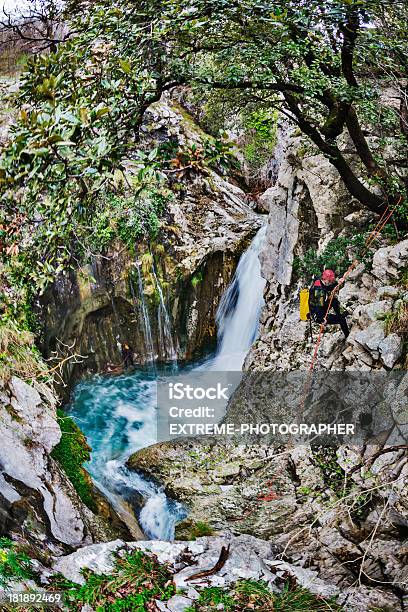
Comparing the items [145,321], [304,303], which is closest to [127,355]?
[145,321]

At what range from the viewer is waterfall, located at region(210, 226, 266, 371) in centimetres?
861

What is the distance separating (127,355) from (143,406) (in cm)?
138

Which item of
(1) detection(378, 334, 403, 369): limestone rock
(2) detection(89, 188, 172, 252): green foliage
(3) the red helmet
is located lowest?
(1) detection(378, 334, 403, 369): limestone rock

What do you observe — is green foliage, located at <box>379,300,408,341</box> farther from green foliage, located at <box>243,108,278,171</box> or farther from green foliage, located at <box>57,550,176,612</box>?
green foliage, located at <box>243,108,278,171</box>

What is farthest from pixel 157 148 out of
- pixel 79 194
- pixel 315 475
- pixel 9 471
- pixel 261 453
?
pixel 261 453

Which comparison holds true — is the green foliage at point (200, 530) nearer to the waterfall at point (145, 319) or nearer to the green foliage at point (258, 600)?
the green foliage at point (258, 600)

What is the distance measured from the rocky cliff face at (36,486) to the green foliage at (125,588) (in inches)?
23.0

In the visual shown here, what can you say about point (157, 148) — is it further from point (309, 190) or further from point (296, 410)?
point (309, 190)

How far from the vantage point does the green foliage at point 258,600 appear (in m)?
3.86

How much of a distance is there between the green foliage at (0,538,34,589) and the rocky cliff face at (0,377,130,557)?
0.21 metres

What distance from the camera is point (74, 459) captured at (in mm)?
5637

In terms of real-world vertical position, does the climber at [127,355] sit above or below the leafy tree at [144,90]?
below

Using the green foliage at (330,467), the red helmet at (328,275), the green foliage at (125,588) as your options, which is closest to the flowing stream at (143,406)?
the green foliage at (125,588)

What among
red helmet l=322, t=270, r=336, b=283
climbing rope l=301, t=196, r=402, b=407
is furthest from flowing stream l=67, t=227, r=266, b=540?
red helmet l=322, t=270, r=336, b=283
